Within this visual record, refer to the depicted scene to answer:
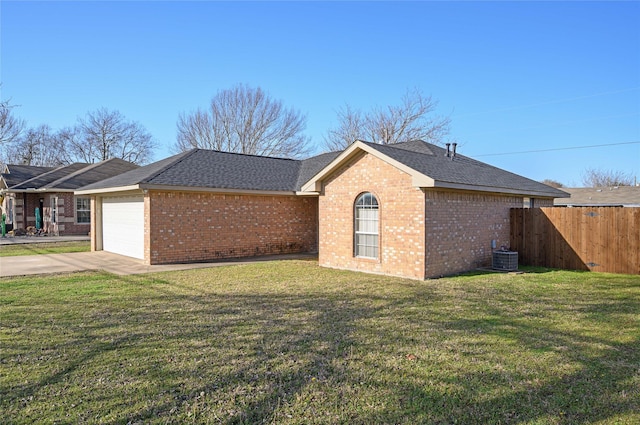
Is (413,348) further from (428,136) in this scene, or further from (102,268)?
(428,136)

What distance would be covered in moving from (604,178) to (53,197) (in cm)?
6530

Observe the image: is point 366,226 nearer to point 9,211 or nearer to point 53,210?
point 53,210

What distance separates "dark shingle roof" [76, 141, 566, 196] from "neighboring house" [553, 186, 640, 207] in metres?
16.1

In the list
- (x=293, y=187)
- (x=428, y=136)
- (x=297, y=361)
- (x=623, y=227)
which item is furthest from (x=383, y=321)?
(x=428, y=136)

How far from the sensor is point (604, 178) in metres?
58.6

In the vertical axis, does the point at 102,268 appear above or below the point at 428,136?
below

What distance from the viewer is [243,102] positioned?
3797cm

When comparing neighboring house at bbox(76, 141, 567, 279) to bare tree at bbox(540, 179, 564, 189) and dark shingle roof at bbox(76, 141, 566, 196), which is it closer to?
dark shingle roof at bbox(76, 141, 566, 196)

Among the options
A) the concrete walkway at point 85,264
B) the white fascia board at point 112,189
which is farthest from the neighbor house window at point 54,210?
the concrete walkway at point 85,264

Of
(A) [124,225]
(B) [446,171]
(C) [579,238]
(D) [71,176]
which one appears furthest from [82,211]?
(C) [579,238]

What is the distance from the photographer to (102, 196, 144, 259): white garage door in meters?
14.7

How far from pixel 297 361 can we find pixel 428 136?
30719 mm

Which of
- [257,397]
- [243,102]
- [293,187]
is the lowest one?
[257,397]

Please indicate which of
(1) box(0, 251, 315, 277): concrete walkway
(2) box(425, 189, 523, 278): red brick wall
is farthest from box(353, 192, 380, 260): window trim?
(1) box(0, 251, 315, 277): concrete walkway
